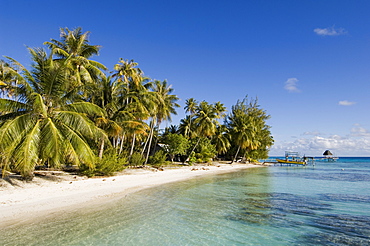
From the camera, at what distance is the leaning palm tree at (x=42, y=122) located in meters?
10.4

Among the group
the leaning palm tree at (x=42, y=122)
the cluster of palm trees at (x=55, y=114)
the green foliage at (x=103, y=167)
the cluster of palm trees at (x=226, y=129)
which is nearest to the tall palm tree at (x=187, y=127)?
the cluster of palm trees at (x=226, y=129)

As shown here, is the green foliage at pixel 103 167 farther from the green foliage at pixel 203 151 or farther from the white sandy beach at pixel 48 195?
the green foliage at pixel 203 151

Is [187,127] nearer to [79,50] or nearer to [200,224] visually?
[79,50]

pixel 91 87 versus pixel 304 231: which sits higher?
pixel 91 87

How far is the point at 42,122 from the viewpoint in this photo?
1184cm

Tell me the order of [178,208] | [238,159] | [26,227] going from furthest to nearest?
[238,159] → [178,208] → [26,227]

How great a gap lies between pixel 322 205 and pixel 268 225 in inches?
205

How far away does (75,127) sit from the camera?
12.7 m

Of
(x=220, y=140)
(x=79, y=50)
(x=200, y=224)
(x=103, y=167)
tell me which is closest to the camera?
(x=200, y=224)

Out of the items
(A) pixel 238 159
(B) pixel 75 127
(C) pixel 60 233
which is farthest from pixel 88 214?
(A) pixel 238 159

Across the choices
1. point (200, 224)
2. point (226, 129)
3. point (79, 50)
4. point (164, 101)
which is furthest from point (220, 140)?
point (200, 224)

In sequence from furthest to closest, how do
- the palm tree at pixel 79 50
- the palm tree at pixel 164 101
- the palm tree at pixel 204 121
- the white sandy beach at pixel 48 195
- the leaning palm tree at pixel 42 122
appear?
the palm tree at pixel 204 121 < the palm tree at pixel 164 101 < the palm tree at pixel 79 50 < the leaning palm tree at pixel 42 122 < the white sandy beach at pixel 48 195

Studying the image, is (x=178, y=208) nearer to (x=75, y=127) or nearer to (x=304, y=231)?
(x=304, y=231)

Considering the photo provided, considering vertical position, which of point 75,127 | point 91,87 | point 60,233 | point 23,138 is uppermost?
point 91,87
